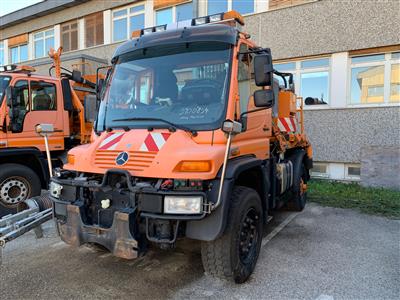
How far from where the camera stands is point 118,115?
3.77 meters

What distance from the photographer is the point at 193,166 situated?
2947mm

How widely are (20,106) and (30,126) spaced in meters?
0.39

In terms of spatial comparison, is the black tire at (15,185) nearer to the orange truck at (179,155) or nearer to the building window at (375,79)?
the orange truck at (179,155)

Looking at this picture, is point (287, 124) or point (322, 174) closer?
point (287, 124)

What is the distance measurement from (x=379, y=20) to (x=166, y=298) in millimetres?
8503

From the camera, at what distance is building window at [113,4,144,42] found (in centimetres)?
1304

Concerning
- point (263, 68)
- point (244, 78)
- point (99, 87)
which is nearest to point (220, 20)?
point (244, 78)

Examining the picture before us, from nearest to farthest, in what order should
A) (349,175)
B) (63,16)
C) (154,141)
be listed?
(154,141), (349,175), (63,16)

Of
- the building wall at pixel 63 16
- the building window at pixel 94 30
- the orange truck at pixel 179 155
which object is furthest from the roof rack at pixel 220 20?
the building window at pixel 94 30

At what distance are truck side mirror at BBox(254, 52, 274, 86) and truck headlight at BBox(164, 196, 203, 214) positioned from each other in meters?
1.45

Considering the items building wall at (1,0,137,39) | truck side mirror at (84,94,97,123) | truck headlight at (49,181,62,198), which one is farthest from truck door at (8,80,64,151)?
building wall at (1,0,137,39)

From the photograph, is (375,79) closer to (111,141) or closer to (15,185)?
(111,141)

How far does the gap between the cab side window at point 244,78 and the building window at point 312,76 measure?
20.9ft

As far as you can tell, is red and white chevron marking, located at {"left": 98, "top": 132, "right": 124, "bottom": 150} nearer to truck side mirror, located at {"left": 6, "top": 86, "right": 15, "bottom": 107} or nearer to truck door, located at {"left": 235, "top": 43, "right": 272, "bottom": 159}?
truck door, located at {"left": 235, "top": 43, "right": 272, "bottom": 159}
